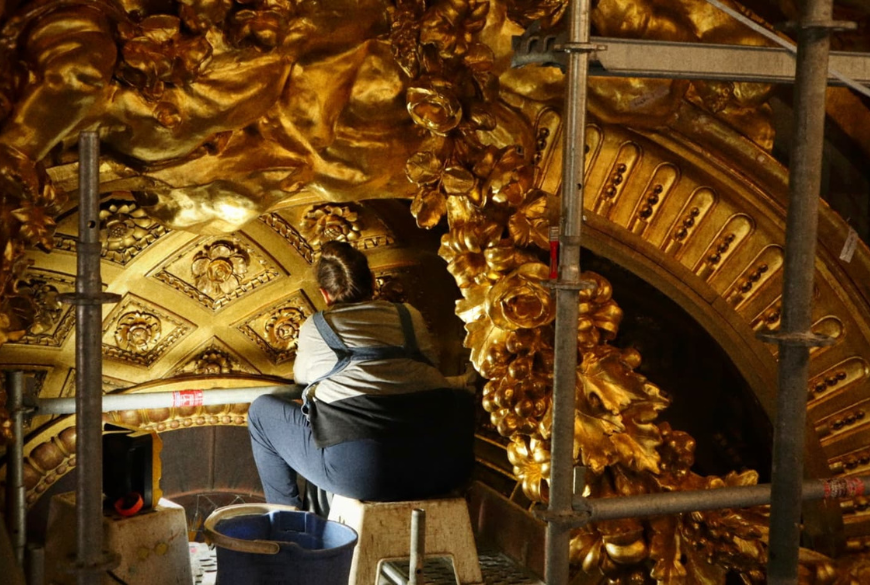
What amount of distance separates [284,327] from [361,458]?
593 millimetres

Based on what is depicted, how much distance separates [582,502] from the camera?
2.74 metres

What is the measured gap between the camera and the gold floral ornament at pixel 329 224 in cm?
377

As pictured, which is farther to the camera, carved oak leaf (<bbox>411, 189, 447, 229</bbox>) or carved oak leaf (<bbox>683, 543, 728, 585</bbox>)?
carved oak leaf (<bbox>683, 543, 728, 585</bbox>)

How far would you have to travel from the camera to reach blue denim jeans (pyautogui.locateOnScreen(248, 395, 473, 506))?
11.4ft

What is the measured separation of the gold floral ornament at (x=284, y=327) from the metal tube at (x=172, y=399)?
13 centimetres

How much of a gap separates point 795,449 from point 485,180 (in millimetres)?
1118

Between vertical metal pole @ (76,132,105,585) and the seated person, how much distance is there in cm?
102

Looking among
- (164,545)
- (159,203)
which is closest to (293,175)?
(159,203)

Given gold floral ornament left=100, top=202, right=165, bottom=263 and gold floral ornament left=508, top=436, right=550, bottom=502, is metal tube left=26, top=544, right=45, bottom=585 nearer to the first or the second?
gold floral ornament left=100, top=202, right=165, bottom=263

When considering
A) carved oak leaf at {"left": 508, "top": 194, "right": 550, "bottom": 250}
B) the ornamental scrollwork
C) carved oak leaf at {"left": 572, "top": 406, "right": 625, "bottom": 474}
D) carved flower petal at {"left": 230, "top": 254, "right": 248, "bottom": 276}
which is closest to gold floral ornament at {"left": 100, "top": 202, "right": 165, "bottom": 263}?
carved flower petal at {"left": 230, "top": 254, "right": 248, "bottom": 276}

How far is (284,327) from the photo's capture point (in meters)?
3.90

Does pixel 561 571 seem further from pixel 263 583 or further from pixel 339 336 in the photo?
pixel 339 336

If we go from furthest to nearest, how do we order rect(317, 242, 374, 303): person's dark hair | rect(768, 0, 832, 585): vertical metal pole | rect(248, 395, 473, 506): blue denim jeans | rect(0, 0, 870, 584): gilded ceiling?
rect(317, 242, 374, 303): person's dark hair
rect(248, 395, 473, 506): blue denim jeans
rect(0, 0, 870, 584): gilded ceiling
rect(768, 0, 832, 585): vertical metal pole

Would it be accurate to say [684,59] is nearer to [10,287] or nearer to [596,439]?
[596,439]
